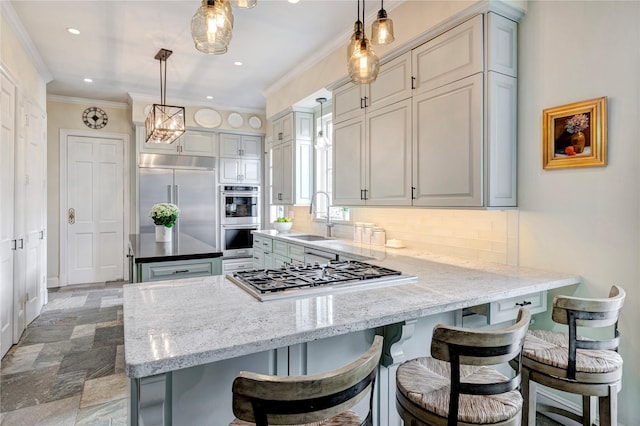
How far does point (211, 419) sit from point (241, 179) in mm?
4995

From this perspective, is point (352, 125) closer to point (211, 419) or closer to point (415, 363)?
point (415, 363)

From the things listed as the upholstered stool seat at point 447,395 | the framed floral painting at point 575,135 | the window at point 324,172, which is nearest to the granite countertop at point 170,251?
the window at point 324,172

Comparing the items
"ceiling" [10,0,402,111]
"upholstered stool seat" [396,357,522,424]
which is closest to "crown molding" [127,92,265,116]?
"ceiling" [10,0,402,111]

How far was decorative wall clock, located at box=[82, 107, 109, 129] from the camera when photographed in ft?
18.6

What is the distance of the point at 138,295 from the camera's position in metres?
1.63

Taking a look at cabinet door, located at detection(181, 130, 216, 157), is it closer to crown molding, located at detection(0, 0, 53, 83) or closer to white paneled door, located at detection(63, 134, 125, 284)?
white paneled door, located at detection(63, 134, 125, 284)

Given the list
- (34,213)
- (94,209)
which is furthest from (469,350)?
(94,209)

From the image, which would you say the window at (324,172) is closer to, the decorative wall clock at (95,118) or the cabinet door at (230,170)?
the cabinet door at (230,170)

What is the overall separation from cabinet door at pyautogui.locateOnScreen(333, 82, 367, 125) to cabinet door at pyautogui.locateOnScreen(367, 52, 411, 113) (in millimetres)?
151

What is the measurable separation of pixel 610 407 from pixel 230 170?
543 centimetres

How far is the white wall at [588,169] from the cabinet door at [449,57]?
35 centimetres

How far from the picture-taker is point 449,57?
2420 millimetres

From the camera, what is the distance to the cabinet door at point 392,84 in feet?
9.04

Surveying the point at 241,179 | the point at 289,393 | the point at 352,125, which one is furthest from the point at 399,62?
the point at 241,179
